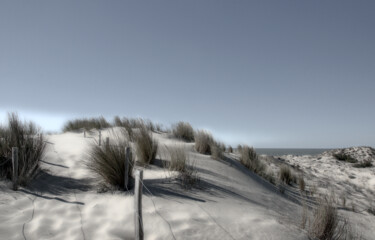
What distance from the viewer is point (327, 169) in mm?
10664

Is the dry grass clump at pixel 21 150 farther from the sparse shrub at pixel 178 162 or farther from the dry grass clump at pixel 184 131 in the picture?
the dry grass clump at pixel 184 131

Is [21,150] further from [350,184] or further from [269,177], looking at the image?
[350,184]

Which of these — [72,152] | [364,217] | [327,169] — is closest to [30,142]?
[72,152]

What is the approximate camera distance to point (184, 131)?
394 inches

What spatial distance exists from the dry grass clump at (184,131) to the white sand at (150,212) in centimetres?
526

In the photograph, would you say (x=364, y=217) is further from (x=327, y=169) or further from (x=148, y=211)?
(x=327, y=169)

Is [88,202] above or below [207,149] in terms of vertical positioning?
below

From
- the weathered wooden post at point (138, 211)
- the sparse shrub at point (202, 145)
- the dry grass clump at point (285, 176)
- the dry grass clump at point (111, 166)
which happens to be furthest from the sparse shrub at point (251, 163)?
the weathered wooden post at point (138, 211)

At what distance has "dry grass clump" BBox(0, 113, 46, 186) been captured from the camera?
14.0ft

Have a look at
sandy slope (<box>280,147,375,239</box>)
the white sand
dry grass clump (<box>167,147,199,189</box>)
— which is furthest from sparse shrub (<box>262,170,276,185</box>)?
dry grass clump (<box>167,147,199,189</box>)

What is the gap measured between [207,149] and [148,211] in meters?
4.51

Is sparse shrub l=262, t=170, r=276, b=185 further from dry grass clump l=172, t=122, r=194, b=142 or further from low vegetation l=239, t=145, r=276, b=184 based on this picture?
dry grass clump l=172, t=122, r=194, b=142

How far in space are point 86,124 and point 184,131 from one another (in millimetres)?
5600

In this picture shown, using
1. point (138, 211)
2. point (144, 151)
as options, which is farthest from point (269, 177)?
point (138, 211)
